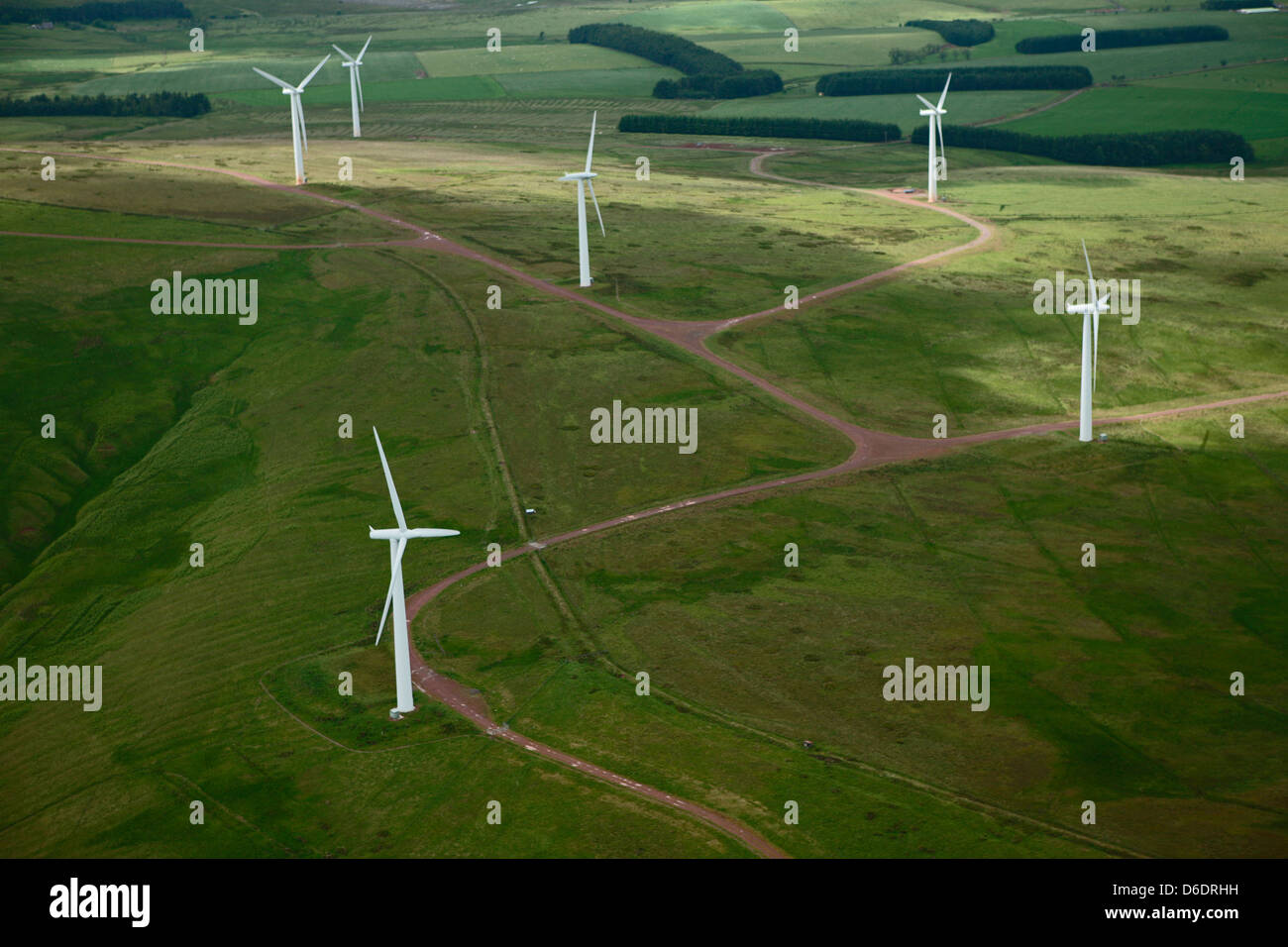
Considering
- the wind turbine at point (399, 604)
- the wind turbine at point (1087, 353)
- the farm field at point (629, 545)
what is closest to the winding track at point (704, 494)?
the farm field at point (629, 545)

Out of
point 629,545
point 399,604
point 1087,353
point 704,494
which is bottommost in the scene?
point 629,545

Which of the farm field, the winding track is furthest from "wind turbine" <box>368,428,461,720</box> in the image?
the winding track

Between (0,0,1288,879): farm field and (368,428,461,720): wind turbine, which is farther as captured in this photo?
(368,428,461,720): wind turbine

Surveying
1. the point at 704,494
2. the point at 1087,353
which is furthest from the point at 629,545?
the point at 1087,353

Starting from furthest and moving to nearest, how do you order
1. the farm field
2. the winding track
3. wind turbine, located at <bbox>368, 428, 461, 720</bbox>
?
wind turbine, located at <bbox>368, 428, 461, 720</bbox>
the farm field
the winding track

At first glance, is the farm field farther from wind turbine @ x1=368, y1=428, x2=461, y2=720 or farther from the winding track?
wind turbine @ x1=368, y1=428, x2=461, y2=720

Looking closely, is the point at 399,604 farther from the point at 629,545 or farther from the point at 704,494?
the point at 704,494
